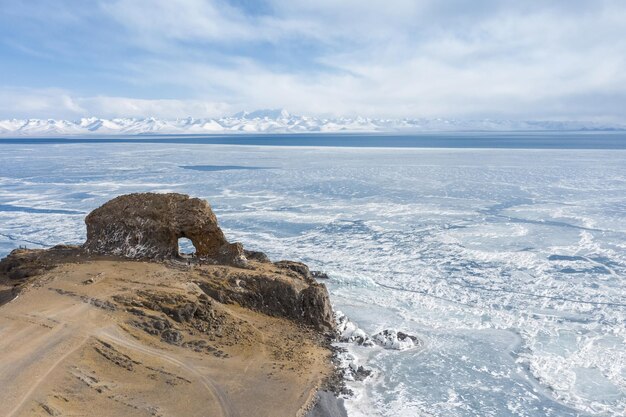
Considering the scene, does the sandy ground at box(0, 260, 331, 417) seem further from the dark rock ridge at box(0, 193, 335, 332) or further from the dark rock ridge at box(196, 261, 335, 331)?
the dark rock ridge at box(0, 193, 335, 332)

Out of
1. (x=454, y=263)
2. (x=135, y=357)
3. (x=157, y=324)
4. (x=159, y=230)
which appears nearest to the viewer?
(x=135, y=357)

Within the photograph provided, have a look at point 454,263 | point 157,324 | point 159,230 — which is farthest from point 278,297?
point 454,263

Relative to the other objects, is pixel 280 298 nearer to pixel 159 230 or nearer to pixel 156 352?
pixel 156 352

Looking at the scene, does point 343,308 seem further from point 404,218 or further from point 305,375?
point 404,218

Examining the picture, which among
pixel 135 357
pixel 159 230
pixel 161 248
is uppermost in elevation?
pixel 159 230

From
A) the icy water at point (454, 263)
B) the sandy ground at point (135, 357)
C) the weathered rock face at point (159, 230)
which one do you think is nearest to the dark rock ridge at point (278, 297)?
the sandy ground at point (135, 357)

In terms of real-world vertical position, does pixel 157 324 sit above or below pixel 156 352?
Answer: above

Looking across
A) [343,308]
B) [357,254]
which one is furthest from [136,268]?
[357,254]
